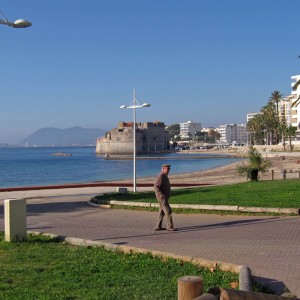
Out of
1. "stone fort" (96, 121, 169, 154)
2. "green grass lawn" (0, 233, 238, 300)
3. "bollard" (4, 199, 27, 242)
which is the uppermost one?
"stone fort" (96, 121, 169, 154)

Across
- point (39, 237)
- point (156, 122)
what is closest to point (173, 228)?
point (39, 237)

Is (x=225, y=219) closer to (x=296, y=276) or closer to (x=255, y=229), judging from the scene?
(x=255, y=229)

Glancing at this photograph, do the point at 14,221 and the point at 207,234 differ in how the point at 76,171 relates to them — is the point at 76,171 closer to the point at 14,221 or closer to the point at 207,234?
the point at 207,234

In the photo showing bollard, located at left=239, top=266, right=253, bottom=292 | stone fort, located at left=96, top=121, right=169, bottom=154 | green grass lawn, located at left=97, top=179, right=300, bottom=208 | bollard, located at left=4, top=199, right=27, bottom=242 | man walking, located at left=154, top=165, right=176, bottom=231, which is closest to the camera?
bollard, located at left=239, top=266, right=253, bottom=292

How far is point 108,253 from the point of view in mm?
8414

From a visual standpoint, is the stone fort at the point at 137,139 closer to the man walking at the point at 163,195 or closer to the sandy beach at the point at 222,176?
the sandy beach at the point at 222,176

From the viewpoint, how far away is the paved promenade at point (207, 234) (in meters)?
7.57

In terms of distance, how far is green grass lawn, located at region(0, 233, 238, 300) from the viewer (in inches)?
230

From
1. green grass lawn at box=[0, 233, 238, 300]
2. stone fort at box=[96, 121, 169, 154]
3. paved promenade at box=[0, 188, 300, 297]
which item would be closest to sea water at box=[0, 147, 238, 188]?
paved promenade at box=[0, 188, 300, 297]

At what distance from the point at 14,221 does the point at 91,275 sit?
3.74 metres

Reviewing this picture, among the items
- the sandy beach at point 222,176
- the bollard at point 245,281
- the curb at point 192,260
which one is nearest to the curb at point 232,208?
the curb at point 192,260

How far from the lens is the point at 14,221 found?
9.95 meters

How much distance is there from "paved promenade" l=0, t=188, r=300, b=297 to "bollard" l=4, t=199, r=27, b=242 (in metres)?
1.30

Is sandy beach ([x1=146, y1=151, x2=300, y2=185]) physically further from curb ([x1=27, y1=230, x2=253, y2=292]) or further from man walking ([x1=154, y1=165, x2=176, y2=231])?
curb ([x1=27, y1=230, x2=253, y2=292])
